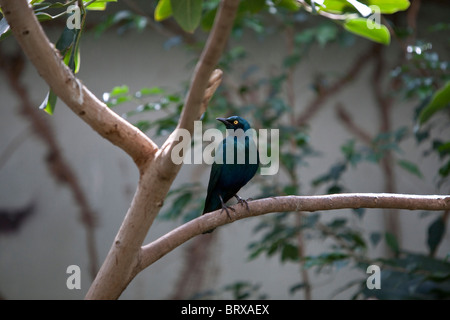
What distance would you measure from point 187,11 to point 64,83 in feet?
1.42

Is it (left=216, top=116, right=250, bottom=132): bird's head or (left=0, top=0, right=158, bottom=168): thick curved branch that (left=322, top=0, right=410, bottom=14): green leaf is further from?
(left=216, top=116, right=250, bottom=132): bird's head

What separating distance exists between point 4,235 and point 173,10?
110 inches

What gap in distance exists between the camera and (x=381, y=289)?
1848mm

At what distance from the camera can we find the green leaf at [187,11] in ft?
4.27

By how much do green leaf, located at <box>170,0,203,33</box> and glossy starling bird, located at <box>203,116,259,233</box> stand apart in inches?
25.7

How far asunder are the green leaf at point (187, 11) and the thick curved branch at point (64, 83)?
1.13 ft

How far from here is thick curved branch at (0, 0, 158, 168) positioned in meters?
0.95

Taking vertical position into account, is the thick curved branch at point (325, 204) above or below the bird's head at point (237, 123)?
above

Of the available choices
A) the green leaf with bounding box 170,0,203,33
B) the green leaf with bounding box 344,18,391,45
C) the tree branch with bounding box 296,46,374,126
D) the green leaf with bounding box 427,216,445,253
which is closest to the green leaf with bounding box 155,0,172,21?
the green leaf with bounding box 170,0,203,33

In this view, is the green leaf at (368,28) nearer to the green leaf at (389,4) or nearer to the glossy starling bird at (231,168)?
the green leaf at (389,4)

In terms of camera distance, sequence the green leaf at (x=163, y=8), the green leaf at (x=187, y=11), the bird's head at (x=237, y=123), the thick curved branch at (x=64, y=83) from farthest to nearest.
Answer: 1. the bird's head at (x=237, y=123)
2. the green leaf at (x=163, y=8)
3. the green leaf at (x=187, y=11)
4. the thick curved branch at (x=64, y=83)

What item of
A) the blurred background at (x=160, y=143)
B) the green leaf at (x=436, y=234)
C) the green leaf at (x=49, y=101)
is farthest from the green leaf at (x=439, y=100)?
the blurred background at (x=160, y=143)
